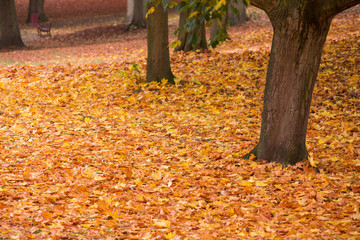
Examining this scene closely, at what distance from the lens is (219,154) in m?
6.39

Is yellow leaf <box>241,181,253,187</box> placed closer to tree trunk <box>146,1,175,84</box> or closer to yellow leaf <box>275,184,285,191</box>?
yellow leaf <box>275,184,285,191</box>

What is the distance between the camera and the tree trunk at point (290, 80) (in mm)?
5395

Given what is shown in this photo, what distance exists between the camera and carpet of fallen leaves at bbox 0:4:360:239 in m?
4.24

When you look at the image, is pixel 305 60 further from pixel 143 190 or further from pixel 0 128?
pixel 0 128

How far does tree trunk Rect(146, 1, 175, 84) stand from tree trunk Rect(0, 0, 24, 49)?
37.3 ft

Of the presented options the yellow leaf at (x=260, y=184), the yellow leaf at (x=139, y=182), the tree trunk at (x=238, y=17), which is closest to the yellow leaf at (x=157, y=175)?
the yellow leaf at (x=139, y=182)

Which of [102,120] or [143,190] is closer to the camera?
[143,190]

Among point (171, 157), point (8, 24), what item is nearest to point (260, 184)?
point (171, 157)

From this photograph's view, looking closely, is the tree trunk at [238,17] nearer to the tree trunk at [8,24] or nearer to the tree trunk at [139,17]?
the tree trunk at [139,17]

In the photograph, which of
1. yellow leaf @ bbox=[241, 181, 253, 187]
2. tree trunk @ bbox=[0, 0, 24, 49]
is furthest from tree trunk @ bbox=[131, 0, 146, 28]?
yellow leaf @ bbox=[241, 181, 253, 187]

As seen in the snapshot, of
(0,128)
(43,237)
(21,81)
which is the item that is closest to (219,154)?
(43,237)

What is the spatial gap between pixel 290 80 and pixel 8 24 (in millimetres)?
16518

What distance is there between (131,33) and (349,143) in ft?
58.8

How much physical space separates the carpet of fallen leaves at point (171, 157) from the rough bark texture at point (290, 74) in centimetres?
31
